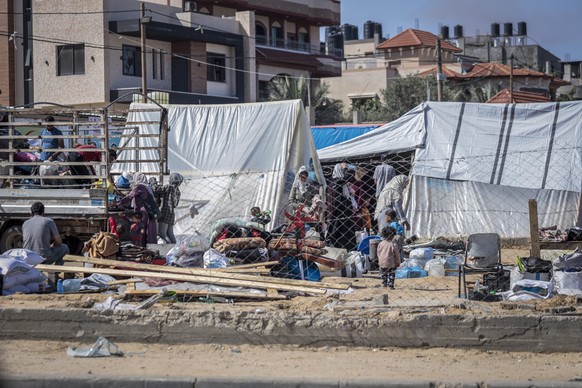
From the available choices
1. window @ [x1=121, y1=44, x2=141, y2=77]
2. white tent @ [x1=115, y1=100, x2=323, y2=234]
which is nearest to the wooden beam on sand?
white tent @ [x1=115, y1=100, x2=323, y2=234]

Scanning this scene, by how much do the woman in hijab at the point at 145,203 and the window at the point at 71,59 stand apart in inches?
914

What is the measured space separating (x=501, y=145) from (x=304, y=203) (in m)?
4.45

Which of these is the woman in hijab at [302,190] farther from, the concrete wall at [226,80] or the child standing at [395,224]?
the concrete wall at [226,80]

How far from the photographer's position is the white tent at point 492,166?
17422 millimetres

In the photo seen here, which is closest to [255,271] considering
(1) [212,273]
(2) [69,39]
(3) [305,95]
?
(1) [212,273]

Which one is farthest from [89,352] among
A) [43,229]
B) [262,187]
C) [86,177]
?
[262,187]

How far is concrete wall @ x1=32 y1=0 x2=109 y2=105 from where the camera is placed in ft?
120

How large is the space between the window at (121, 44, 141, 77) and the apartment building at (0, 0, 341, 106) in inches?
1.6

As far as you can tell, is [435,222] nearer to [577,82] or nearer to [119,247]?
[119,247]

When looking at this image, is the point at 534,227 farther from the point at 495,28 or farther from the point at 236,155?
the point at 495,28

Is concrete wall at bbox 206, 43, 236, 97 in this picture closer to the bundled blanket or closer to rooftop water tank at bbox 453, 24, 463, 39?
the bundled blanket

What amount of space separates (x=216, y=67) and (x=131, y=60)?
550 cm

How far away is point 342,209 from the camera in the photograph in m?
17.0

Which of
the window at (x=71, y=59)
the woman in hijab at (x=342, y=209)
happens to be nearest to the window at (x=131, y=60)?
the window at (x=71, y=59)
